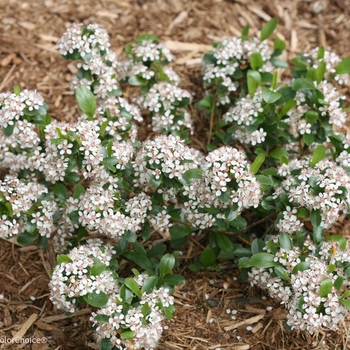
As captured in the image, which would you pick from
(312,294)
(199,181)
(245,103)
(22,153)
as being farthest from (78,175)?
(312,294)

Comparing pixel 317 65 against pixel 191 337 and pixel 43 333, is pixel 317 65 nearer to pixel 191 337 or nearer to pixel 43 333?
pixel 191 337

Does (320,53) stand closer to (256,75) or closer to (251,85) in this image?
(256,75)

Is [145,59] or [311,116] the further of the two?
[145,59]

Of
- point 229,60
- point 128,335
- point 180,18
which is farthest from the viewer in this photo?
point 180,18

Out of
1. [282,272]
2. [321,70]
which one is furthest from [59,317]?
[321,70]

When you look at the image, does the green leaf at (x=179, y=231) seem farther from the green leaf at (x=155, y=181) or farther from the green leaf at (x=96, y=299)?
the green leaf at (x=96, y=299)

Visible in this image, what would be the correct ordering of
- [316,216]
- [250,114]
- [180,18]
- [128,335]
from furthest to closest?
[180,18], [250,114], [316,216], [128,335]
